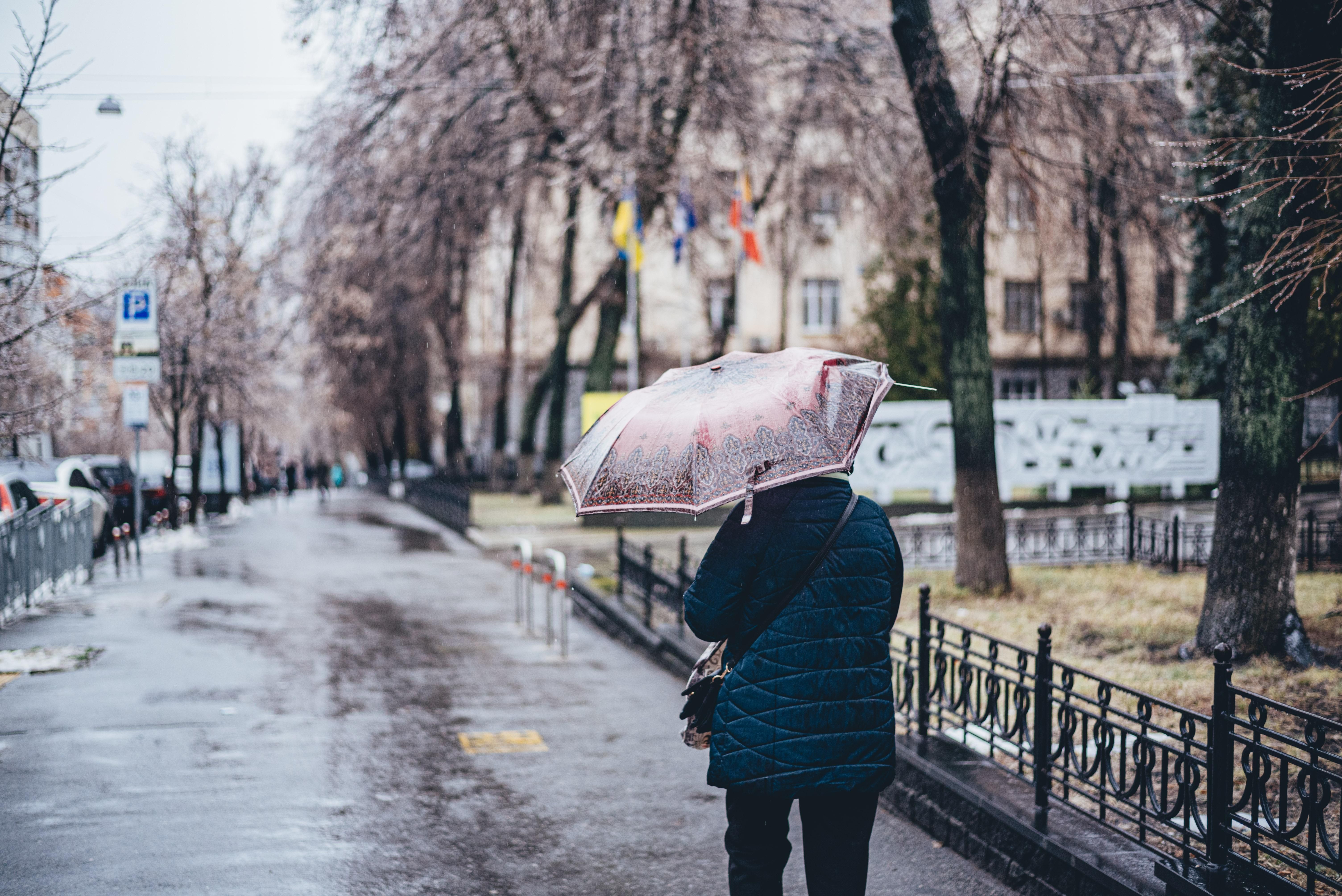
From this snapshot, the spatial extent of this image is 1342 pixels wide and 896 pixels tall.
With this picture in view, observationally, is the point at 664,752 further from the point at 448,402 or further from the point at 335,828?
the point at 448,402

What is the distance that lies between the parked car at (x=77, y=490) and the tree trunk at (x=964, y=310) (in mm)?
13459

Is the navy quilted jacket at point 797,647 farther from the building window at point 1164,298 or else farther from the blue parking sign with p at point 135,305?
the building window at point 1164,298

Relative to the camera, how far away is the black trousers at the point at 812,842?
356cm

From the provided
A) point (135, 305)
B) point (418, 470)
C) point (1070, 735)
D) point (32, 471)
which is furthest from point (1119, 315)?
point (418, 470)

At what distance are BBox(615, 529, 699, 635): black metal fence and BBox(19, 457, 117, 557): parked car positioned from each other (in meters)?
9.28

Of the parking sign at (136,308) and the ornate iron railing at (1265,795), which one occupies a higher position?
the parking sign at (136,308)

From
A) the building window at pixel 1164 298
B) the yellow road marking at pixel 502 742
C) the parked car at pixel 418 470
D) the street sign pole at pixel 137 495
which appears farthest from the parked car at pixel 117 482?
the building window at pixel 1164 298

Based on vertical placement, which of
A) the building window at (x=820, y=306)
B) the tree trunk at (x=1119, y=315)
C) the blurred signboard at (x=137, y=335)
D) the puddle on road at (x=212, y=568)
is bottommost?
the puddle on road at (x=212, y=568)

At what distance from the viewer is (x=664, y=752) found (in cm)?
820

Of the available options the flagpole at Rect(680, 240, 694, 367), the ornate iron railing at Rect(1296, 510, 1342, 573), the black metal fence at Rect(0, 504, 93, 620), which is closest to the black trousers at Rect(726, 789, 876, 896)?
the black metal fence at Rect(0, 504, 93, 620)

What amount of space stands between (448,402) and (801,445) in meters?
47.9

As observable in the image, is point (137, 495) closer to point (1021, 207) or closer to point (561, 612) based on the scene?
point (561, 612)

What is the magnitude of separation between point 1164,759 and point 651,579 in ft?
26.7

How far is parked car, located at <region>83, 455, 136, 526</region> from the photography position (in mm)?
27500
